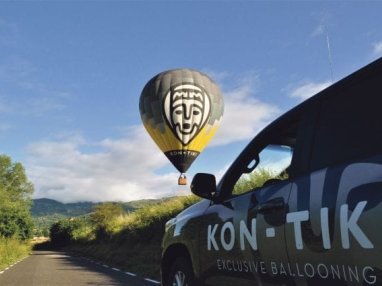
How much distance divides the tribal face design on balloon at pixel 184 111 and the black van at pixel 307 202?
22.0 meters

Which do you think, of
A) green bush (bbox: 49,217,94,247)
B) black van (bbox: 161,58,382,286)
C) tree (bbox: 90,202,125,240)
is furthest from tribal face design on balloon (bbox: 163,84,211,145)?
green bush (bbox: 49,217,94,247)

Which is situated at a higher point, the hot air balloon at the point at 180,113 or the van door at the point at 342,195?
the hot air balloon at the point at 180,113

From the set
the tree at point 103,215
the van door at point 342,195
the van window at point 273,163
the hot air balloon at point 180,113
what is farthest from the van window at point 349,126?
the tree at point 103,215

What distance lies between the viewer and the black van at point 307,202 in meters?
2.83

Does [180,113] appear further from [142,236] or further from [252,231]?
[252,231]

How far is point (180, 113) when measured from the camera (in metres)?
26.8

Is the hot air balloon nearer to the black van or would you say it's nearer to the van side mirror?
the van side mirror

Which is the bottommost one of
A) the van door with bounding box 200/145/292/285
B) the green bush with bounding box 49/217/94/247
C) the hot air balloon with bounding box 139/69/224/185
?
the van door with bounding box 200/145/292/285

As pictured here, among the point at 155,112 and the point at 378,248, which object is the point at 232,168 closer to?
the point at 378,248

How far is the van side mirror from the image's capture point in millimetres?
4566

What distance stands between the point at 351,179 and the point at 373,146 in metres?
0.23

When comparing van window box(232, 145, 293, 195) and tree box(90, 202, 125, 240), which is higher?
tree box(90, 202, 125, 240)

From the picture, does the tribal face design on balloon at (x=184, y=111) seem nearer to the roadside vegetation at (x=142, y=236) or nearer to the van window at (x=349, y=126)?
the roadside vegetation at (x=142, y=236)

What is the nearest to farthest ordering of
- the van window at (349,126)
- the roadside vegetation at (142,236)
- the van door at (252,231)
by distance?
the van window at (349,126) → the van door at (252,231) → the roadside vegetation at (142,236)
